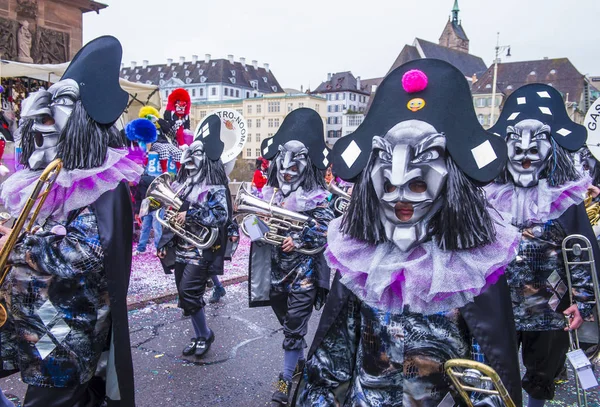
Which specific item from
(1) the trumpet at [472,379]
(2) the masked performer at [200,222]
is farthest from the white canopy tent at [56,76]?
(1) the trumpet at [472,379]

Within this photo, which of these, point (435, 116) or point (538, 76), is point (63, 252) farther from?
point (538, 76)

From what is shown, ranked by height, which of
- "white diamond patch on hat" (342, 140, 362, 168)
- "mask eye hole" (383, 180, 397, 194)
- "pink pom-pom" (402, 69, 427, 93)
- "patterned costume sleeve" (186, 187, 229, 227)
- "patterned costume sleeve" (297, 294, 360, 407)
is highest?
"pink pom-pom" (402, 69, 427, 93)

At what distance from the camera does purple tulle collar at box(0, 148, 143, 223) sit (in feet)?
8.71

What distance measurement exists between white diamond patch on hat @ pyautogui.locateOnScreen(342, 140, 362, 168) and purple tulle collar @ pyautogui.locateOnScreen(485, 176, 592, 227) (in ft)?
4.91

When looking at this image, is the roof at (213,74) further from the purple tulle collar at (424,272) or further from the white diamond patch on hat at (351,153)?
the purple tulle collar at (424,272)

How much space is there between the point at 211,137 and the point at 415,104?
3.71 m

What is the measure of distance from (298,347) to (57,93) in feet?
8.73

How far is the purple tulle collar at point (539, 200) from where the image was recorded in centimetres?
335

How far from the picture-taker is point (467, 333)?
1.97 m

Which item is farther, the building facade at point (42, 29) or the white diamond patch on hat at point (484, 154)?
the building facade at point (42, 29)

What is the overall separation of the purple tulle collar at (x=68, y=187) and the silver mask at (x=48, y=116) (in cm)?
11

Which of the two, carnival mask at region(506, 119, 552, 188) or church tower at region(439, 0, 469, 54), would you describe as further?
church tower at region(439, 0, 469, 54)

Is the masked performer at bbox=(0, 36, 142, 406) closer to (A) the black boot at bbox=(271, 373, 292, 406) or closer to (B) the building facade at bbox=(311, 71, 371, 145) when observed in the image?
(A) the black boot at bbox=(271, 373, 292, 406)

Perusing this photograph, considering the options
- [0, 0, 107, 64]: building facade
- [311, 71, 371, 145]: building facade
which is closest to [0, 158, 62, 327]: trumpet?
[0, 0, 107, 64]: building facade
